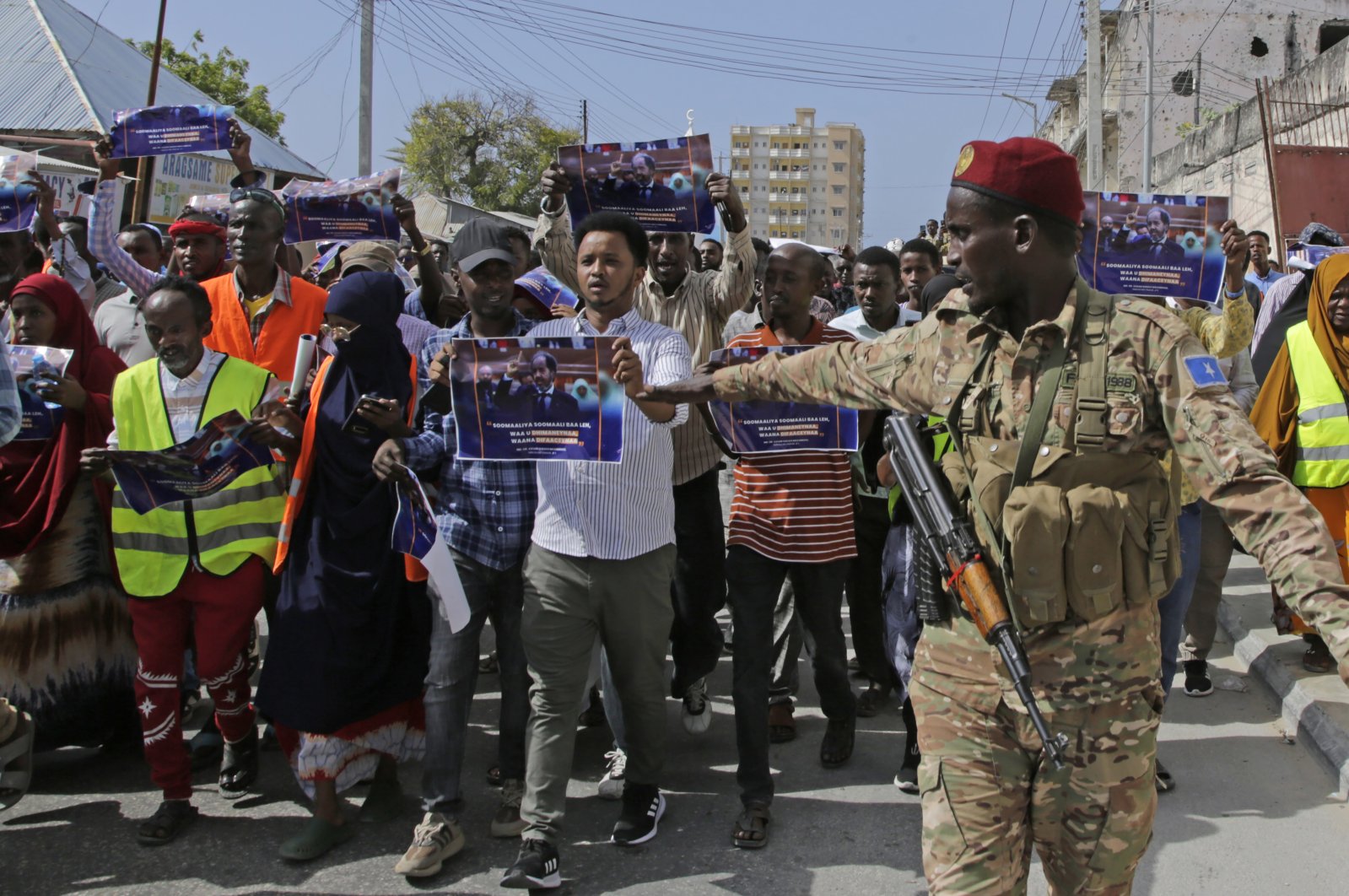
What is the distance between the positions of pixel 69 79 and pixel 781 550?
→ 16.2 m

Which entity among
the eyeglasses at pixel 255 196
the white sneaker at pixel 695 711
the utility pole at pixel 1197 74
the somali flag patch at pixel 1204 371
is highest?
the utility pole at pixel 1197 74

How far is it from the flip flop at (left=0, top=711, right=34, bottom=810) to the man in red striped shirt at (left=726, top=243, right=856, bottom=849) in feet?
8.62

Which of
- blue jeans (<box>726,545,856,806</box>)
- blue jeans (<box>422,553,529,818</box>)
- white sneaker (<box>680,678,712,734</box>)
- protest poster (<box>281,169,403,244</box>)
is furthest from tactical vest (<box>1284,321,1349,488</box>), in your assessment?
protest poster (<box>281,169,403,244</box>)

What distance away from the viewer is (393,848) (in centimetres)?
397

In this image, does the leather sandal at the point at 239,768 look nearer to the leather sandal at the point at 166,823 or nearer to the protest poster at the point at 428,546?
the leather sandal at the point at 166,823

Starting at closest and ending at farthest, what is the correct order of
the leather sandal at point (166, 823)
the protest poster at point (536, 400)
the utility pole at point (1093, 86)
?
1. the protest poster at point (536, 400)
2. the leather sandal at point (166, 823)
3. the utility pole at point (1093, 86)

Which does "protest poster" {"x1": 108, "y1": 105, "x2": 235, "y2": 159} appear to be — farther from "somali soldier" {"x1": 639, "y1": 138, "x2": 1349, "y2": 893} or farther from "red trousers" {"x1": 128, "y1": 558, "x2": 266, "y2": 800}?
"somali soldier" {"x1": 639, "y1": 138, "x2": 1349, "y2": 893}

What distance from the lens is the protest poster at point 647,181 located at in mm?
4887

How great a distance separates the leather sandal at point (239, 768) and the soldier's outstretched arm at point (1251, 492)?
12.3ft

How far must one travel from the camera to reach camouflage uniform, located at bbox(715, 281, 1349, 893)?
236cm

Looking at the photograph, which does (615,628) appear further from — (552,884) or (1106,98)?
(1106,98)

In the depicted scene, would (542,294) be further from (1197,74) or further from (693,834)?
(1197,74)

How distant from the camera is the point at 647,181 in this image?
16.1 feet

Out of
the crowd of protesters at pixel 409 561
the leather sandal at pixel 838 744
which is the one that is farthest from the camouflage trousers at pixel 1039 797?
the leather sandal at pixel 838 744
